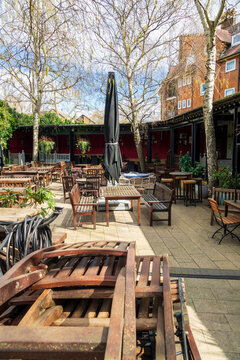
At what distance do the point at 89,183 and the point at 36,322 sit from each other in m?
7.27

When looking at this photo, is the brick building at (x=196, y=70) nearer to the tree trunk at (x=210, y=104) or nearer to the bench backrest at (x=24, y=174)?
the tree trunk at (x=210, y=104)

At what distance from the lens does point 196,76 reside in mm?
11891

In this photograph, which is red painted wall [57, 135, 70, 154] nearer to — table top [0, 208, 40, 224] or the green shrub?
the green shrub

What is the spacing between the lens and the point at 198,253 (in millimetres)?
4297

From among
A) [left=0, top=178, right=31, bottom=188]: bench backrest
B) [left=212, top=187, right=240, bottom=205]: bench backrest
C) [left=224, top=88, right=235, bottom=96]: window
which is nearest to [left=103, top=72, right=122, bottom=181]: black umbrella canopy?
[left=0, top=178, right=31, bottom=188]: bench backrest

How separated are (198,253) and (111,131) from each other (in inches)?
166

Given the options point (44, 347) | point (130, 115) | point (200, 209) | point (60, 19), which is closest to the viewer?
point (44, 347)

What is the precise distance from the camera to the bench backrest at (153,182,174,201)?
591cm

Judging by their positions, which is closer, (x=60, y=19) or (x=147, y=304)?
(x=147, y=304)

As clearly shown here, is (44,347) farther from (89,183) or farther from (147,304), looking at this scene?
(89,183)

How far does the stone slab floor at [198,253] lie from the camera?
2.35 metres

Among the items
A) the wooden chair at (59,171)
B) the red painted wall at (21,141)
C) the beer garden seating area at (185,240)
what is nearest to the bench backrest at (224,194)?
the beer garden seating area at (185,240)

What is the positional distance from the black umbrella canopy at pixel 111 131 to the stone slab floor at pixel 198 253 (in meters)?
1.30

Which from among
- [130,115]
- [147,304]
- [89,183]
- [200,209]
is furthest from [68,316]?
[130,115]
